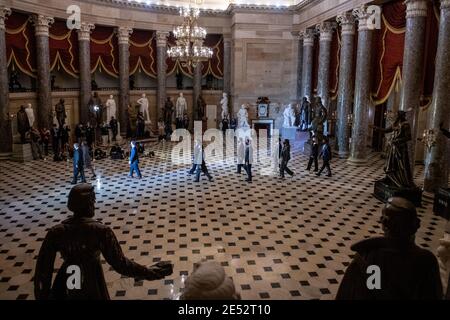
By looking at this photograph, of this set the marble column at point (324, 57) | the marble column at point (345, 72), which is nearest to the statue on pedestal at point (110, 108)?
the marble column at point (324, 57)

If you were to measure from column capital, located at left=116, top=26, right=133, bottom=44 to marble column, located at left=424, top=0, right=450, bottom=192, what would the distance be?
1592 cm

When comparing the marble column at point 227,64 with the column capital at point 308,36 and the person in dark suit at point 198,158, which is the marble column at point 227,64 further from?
the person in dark suit at point 198,158

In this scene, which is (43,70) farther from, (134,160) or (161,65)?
(134,160)

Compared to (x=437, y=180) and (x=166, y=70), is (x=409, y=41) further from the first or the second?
(x=166, y=70)

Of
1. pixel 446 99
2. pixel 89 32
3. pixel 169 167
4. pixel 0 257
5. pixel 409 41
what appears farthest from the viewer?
pixel 89 32

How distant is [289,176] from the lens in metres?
14.4

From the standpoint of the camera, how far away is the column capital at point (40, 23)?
17541mm

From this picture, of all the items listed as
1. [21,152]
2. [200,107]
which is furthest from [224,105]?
[21,152]

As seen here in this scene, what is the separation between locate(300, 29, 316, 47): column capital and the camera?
21547 mm

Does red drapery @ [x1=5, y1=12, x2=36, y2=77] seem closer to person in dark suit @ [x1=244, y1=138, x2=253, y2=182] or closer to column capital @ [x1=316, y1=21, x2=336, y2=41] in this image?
person in dark suit @ [x1=244, y1=138, x2=253, y2=182]

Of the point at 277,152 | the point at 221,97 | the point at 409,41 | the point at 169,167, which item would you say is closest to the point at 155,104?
the point at 221,97

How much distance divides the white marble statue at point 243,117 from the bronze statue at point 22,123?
1064cm

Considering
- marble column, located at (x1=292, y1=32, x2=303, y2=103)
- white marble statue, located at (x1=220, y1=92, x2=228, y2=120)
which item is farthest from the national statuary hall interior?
white marble statue, located at (x1=220, y1=92, x2=228, y2=120)

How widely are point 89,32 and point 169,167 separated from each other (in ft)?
31.0
